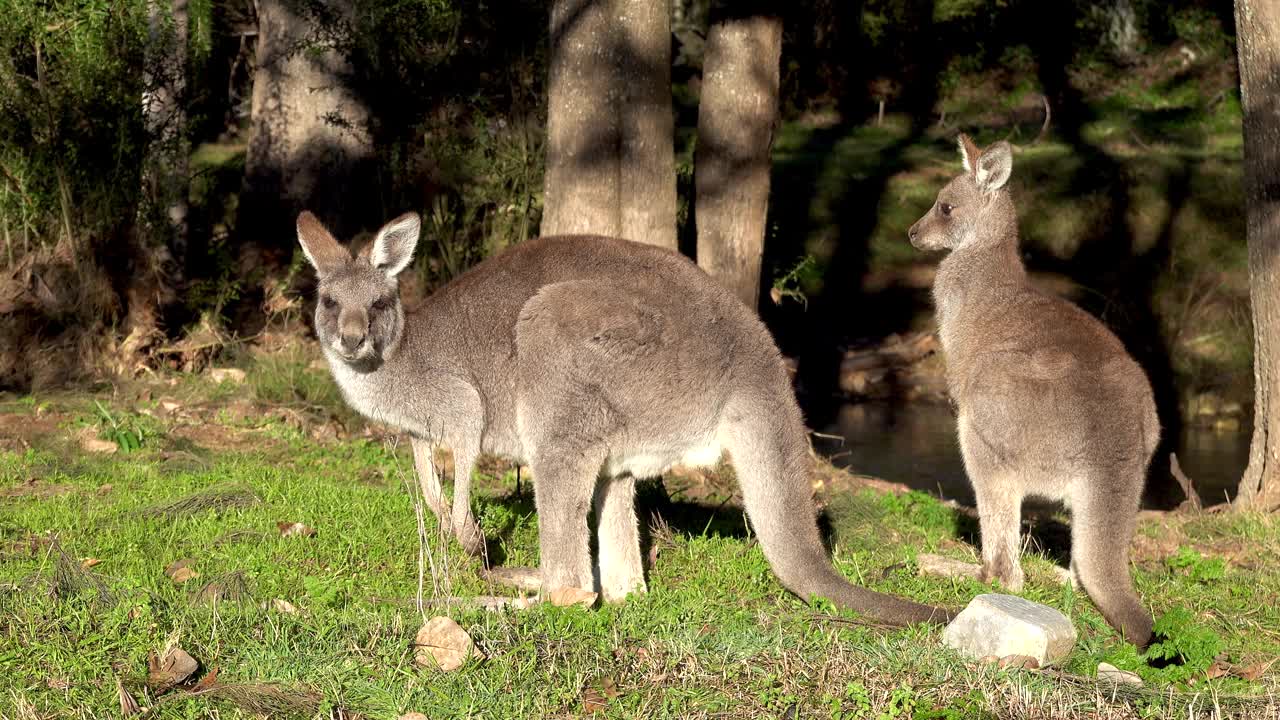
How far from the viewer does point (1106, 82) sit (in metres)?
20.0

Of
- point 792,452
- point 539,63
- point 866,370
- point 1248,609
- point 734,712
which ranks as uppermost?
point 539,63

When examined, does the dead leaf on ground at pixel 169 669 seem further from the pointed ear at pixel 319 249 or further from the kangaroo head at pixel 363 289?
the pointed ear at pixel 319 249

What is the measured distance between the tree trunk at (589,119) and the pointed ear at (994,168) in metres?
1.94

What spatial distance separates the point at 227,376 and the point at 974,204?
207 inches

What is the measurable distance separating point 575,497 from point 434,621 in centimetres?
80

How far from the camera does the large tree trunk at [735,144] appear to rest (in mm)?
8594

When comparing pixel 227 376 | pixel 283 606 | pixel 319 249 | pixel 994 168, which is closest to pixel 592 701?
pixel 283 606

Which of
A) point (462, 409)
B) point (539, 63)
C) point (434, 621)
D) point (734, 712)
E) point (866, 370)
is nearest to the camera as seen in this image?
point (734, 712)

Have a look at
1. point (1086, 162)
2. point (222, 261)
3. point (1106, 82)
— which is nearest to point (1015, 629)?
point (222, 261)

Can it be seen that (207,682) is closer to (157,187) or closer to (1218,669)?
(1218,669)

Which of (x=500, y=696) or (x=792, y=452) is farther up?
(x=792, y=452)

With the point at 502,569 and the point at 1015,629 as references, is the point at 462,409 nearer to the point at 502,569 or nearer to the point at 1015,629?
the point at 502,569

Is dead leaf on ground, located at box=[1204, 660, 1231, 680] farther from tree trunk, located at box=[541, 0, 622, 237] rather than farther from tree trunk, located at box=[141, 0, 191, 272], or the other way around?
tree trunk, located at box=[141, 0, 191, 272]

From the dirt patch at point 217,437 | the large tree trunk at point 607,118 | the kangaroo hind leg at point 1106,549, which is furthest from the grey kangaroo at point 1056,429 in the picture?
the dirt patch at point 217,437
